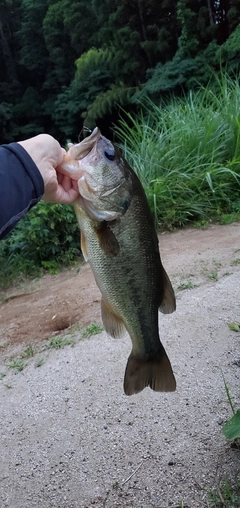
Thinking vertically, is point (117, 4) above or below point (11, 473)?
above

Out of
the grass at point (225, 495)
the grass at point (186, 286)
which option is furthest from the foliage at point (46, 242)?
the grass at point (225, 495)

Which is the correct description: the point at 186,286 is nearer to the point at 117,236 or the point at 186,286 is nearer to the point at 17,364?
the point at 17,364

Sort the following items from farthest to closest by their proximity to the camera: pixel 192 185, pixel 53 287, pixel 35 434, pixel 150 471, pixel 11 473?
1. pixel 192 185
2. pixel 53 287
3. pixel 35 434
4. pixel 11 473
5. pixel 150 471

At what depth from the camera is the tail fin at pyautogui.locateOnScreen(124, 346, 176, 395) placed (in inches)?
79.2

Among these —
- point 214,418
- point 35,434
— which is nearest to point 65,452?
point 35,434

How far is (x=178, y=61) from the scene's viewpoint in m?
11.1

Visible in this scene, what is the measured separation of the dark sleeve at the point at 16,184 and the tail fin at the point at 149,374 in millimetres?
746

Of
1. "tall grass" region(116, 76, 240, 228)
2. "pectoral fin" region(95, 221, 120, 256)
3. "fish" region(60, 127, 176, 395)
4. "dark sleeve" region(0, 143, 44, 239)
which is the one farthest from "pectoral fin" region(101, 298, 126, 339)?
"tall grass" region(116, 76, 240, 228)

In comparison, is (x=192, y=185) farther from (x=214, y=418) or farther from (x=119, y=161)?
(x=119, y=161)

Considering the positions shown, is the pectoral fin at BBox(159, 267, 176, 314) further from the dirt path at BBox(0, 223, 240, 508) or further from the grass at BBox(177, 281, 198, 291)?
the grass at BBox(177, 281, 198, 291)

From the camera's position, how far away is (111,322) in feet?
6.40

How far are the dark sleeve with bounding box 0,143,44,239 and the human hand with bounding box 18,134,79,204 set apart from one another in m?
0.03

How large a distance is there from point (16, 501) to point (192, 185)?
487 centimetres

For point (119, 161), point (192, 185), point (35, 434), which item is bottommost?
point (192, 185)
